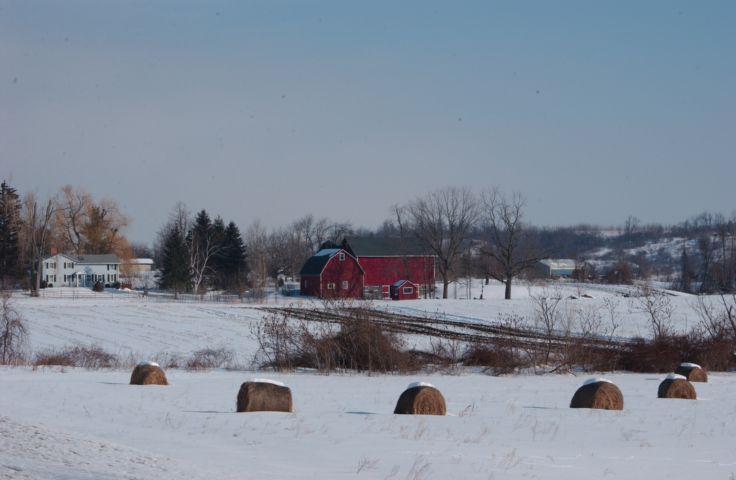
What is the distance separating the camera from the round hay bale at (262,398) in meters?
15.9

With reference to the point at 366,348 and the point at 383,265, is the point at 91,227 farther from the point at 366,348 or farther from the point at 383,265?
the point at 366,348

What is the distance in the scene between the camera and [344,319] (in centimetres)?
2866

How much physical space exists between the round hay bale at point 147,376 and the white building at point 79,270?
324 ft

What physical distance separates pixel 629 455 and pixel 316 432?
5019 millimetres

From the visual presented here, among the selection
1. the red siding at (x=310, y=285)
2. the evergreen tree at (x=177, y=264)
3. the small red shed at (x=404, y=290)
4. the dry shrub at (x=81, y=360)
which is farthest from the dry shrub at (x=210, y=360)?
the evergreen tree at (x=177, y=264)

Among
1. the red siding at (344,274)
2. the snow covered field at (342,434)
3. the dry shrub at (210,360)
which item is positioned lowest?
the dry shrub at (210,360)

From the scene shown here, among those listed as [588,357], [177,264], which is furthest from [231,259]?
[588,357]

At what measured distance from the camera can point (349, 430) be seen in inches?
570

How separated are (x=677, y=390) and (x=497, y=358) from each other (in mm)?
8163

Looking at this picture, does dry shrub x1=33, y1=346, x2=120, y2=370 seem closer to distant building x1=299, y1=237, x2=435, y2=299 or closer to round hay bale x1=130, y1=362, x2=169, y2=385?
round hay bale x1=130, y1=362, x2=169, y2=385

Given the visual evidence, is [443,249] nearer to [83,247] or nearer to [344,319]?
[83,247]

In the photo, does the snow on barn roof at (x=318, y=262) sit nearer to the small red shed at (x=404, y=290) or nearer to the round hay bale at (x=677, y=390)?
the small red shed at (x=404, y=290)

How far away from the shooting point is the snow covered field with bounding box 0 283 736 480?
33.6 ft

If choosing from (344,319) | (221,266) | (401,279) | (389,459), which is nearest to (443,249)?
(401,279)
